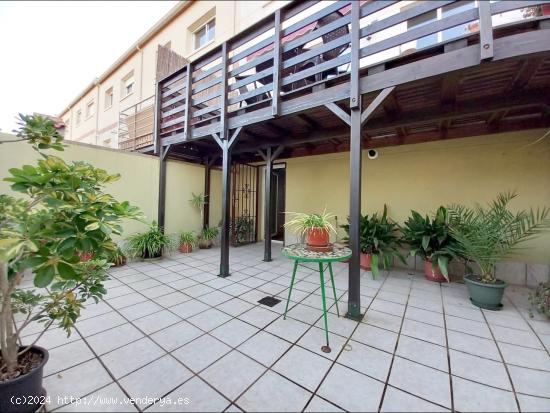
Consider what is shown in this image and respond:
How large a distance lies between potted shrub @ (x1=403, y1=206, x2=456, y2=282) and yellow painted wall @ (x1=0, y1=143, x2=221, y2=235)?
15.0ft

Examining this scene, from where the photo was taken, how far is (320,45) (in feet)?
8.25

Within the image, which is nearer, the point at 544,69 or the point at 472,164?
the point at 544,69

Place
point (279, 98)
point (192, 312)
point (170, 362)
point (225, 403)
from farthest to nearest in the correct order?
1. point (279, 98)
2. point (192, 312)
3. point (170, 362)
4. point (225, 403)

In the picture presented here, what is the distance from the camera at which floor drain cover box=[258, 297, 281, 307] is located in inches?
99.7

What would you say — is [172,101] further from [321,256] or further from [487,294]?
[487,294]

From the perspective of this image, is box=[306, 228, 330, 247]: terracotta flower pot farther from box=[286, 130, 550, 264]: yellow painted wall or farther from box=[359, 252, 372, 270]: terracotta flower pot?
box=[286, 130, 550, 264]: yellow painted wall

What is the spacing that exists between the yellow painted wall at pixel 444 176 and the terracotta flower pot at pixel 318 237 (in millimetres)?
2680

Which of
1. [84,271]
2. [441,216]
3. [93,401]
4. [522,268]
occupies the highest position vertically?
[441,216]

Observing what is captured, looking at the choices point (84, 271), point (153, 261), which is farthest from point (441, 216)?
point (153, 261)

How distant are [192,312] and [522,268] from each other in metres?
4.66

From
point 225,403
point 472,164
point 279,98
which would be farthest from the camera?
point 472,164

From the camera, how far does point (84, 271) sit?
1.42 metres

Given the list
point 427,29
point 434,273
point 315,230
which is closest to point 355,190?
point 315,230

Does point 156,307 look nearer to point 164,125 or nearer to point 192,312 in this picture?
point 192,312
